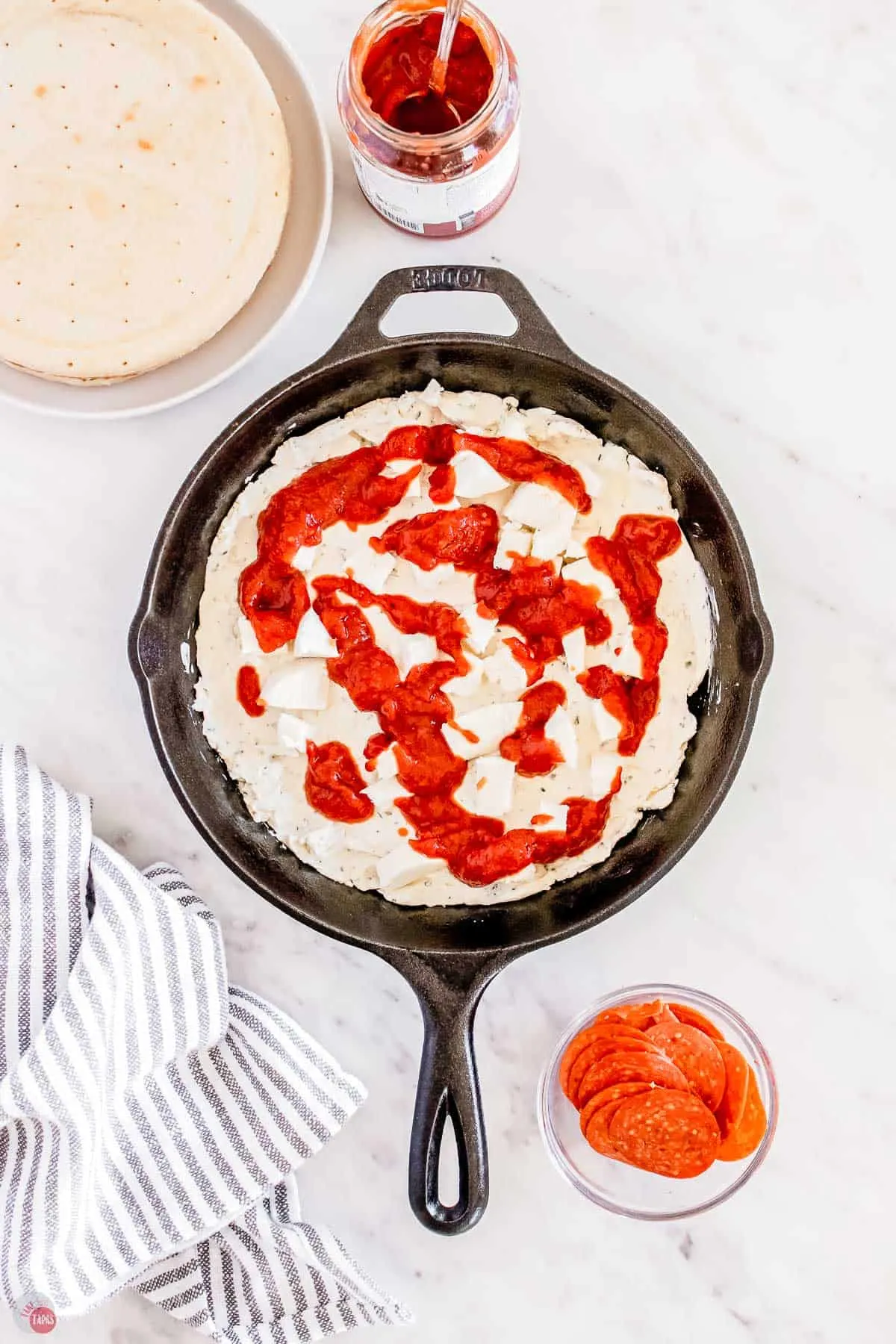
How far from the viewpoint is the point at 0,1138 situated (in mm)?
1931

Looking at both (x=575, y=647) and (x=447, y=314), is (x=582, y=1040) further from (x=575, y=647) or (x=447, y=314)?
(x=447, y=314)

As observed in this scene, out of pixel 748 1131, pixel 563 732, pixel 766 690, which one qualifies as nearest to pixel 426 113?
pixel 563 732

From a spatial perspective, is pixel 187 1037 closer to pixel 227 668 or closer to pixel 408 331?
pixel 227 668

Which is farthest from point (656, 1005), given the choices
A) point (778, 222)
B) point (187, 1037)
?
point (778, 222)

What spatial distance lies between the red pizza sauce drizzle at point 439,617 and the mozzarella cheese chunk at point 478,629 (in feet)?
0.04

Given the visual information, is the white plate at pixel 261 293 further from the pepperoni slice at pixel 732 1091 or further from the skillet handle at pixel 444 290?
the pepperoni slice at pixel 732 1091

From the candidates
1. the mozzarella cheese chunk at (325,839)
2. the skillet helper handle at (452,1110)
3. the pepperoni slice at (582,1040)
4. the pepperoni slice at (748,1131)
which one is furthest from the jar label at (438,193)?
the pepperoni slice at (748,1131)

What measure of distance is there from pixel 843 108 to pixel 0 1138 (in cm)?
224

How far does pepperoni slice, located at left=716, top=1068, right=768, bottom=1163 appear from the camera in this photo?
1.89 m

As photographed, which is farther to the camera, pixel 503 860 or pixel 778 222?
pixel 778 222

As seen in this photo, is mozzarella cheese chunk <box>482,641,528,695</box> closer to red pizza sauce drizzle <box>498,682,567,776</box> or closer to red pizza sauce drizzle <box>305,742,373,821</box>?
red pizza sauce drizzle <box>498,682,567,776</box>

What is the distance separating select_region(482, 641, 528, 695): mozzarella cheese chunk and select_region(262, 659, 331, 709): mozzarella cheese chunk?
0.85 ft

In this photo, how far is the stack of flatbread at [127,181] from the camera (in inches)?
71.3

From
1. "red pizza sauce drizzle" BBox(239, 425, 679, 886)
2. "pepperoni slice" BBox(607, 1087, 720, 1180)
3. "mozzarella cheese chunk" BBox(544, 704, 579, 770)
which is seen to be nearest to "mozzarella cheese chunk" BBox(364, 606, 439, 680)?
"red pizza sauce drizzle" BBox(239, 425, 679, 886)
